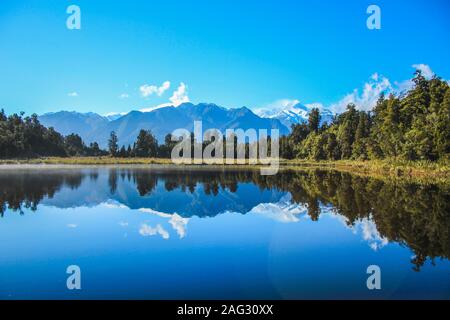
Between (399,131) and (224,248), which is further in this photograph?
(399,131)

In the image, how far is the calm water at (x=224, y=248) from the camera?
8398 mm

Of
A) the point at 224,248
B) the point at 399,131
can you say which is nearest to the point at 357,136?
the point at 399,131

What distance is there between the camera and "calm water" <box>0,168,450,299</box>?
8.40 meters

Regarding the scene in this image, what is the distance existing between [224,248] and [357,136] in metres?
72.4

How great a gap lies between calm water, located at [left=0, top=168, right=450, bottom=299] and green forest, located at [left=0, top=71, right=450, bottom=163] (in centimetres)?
2927

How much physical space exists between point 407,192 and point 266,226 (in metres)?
14.7

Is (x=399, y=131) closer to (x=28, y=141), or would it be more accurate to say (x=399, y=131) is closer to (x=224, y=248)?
(x=224, y=248)

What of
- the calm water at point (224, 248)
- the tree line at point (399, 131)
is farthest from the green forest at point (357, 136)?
the calm water at point (224, 248)

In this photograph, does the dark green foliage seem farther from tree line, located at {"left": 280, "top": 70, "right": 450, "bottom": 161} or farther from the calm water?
the calm water

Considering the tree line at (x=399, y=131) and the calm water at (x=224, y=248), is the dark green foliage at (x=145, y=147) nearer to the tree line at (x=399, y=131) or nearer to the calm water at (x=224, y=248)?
the tree line at (x=399, y=131)

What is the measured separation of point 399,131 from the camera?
192 feet

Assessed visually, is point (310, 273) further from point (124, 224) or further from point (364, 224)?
point (124, 224)

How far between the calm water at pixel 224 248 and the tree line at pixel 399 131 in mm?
27615
